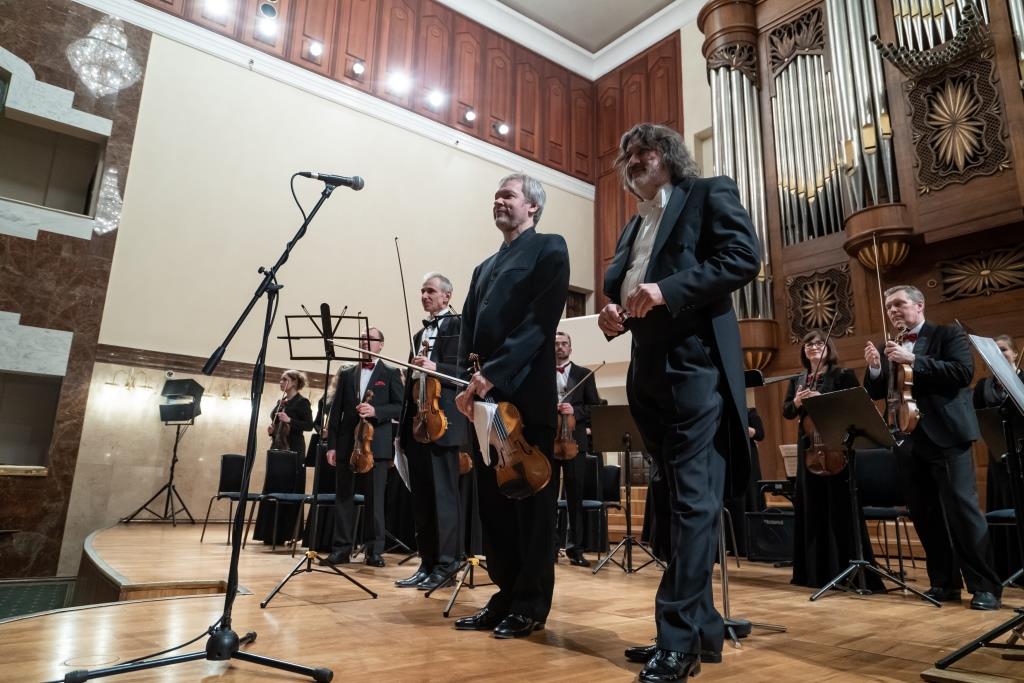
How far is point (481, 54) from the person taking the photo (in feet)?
34.2

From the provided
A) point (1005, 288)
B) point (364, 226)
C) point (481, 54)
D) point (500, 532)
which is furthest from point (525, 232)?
point (481, 54)

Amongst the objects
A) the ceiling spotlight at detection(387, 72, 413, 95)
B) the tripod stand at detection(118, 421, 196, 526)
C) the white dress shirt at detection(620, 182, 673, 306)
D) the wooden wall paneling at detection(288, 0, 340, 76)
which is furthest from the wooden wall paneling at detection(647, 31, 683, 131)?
the white dress shirt at detection(620, 182, 673, 306)

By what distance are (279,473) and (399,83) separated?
5940 millimetres

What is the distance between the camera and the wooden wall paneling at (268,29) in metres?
8.32

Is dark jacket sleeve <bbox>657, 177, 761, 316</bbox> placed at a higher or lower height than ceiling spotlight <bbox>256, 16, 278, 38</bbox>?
lower

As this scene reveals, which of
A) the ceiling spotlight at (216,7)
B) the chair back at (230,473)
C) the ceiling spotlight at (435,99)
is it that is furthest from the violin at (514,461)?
the ceiling spotlight at (435,99)

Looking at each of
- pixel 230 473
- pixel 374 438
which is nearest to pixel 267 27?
pixel 230 473

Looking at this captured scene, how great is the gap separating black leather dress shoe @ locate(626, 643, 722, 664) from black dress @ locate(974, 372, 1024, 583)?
9.84ft

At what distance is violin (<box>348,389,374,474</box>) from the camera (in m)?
4.28

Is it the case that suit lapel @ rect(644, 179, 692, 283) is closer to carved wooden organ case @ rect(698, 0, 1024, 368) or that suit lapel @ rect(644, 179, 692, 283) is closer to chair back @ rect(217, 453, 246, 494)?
carved wooden organ case @ rect(698, 0, 1024, 368)

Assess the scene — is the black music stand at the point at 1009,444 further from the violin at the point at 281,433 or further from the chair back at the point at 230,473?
the violin at the point at 281,433

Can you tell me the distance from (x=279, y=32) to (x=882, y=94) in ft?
22.0

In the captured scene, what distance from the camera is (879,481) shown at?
4.16m

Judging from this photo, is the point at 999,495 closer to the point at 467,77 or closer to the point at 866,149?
the point at 866,149
